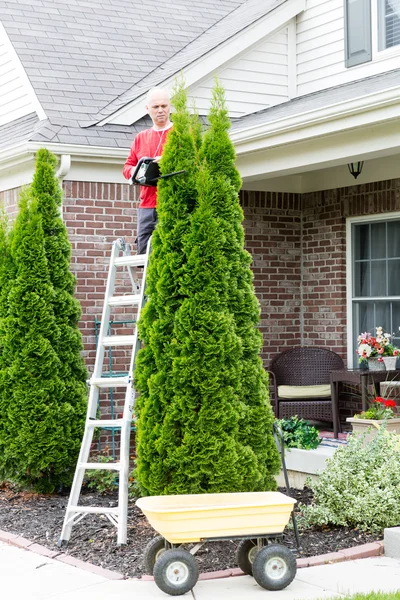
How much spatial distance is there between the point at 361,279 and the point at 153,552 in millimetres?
5187

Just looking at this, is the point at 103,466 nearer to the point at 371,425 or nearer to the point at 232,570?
the point at 232,570

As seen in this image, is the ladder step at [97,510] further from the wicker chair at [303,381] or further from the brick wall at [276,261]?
the brick wall at [276,261]

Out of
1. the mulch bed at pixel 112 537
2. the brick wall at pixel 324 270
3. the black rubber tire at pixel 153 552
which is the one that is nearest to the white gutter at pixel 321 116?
the brick wall at pixel 324 270

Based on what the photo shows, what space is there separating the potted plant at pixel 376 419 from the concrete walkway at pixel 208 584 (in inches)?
81.8

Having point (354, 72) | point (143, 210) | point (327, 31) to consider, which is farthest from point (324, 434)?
point (327, 31)

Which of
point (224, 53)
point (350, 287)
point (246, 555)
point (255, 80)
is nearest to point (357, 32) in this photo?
Answer: point (255, 80)

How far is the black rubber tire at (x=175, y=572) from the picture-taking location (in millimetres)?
5375

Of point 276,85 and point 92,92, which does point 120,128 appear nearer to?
point 92,92

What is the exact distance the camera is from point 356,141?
784 cm

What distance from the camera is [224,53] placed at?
34.5 feet

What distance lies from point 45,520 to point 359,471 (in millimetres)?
2496

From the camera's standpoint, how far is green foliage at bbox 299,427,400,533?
6.58 meters

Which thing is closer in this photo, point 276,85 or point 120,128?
point 120,128

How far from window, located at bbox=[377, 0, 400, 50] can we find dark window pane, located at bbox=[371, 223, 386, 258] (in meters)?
1.89
